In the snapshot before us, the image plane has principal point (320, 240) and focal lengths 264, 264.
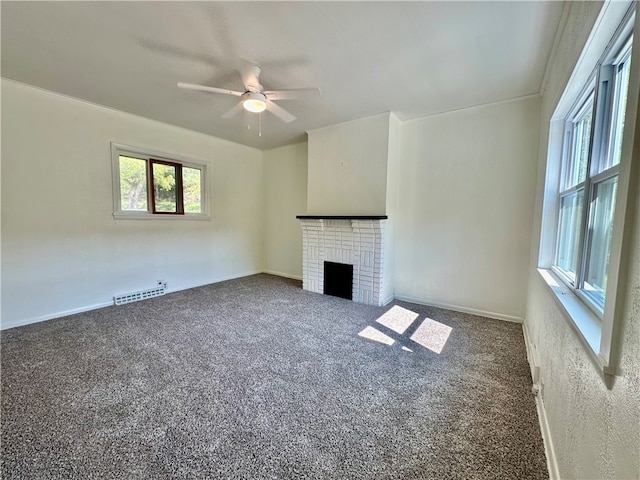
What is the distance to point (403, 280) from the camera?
3.89m

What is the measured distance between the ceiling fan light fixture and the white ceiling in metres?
0.30

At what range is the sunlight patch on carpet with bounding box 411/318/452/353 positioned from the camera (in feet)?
8.23

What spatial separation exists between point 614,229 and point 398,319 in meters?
2.54

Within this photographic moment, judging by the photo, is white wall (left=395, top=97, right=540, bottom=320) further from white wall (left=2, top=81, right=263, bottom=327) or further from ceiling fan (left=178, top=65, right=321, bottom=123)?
white wall (left=2, top=81, right=263, bottom=327)

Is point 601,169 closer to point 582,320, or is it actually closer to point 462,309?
point 582,320

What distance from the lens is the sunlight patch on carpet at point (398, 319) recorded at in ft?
9.63

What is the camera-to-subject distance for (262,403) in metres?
1.72

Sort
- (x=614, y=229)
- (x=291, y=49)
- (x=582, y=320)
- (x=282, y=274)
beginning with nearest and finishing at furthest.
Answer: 1. (x=614, y=229)
2. (x=582, y=320)
3. (x=291, y=49)
4. (x=282, y=274)

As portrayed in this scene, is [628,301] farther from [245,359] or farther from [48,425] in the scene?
[48,425]

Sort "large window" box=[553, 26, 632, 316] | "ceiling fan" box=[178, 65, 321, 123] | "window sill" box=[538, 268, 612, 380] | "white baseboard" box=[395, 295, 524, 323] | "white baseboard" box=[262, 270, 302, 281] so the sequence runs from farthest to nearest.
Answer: "white baseboard" box=[262, 270, 302, 281] → "white baseboard" box=[395, 295, 524, 323] → "ceiling fan" box=[178, 65, 321, 123] → "large window" box=[553, 26, 632, 316] → "window sill" box=[538, 268, 612, 380]

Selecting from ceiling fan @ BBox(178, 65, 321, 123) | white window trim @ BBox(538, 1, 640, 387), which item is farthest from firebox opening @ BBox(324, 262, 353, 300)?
ceiling fan @ BBox(178, 65, 321, 123)

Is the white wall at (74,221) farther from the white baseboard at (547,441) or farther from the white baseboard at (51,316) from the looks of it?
the white baseboard at (547,441)

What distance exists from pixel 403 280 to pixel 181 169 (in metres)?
3.96

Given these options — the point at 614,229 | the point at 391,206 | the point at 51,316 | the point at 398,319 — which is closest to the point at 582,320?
the point at 614,229
